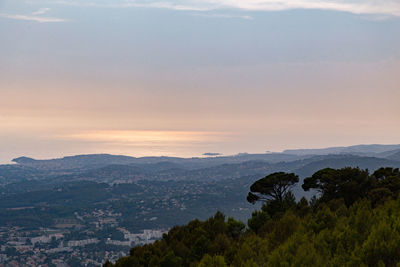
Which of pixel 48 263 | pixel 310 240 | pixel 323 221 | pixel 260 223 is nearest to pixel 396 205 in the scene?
pixel 323 221

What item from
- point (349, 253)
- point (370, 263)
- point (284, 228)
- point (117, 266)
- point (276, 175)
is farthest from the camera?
point (276, 175)

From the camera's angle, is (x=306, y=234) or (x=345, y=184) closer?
(x=306, y=234)

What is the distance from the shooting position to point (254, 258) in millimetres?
29953

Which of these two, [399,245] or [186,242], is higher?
[399,245]

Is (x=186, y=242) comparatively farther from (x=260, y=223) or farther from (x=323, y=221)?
(x=323, y=221)

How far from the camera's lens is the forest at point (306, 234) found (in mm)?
25672

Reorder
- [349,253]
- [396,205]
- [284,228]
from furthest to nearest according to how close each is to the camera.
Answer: [284,228] → [396,205] → [349,253]

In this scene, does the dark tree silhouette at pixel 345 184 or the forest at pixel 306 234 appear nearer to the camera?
the forest at pixel 306 234

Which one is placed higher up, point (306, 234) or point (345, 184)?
point (345, 184)

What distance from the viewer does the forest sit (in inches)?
1011

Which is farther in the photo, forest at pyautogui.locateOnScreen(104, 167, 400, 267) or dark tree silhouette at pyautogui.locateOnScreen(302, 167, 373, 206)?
dark tree silhouette at pyautogui.locateOnScreen(302, 167, 373, 206)

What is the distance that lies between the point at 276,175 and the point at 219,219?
1040cm

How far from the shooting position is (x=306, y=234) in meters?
33.0

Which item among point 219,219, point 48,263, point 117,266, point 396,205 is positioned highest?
point 396,205
